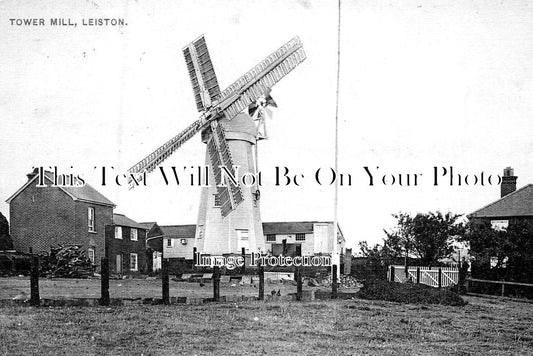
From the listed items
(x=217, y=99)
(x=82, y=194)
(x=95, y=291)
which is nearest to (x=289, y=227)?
(x=82, y=194)

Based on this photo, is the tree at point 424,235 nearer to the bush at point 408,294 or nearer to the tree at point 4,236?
the bush at point 408,294

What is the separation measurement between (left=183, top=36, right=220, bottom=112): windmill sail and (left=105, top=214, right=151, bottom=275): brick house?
503 inches

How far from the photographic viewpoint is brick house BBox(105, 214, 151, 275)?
3909 centimetres

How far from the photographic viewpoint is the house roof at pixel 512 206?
29.5 metres

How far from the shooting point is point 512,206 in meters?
30.2

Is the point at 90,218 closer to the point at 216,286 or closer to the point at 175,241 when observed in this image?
the point at 216,286

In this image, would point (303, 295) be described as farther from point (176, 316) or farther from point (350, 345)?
point (350, 345)

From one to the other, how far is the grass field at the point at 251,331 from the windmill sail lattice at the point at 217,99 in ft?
48.1

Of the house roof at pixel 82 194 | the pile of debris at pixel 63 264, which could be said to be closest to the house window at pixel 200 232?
the pile of debris at pixel 63 264

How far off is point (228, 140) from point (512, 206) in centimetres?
1506

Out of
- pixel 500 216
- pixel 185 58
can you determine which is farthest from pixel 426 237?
pixel 185 58

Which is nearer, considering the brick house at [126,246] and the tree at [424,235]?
the tree at [424,235]

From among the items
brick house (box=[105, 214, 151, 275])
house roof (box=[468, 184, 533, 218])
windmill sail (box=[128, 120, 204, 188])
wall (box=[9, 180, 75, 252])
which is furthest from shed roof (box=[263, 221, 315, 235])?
windmill sail (box=[128, 120, 204, 188])

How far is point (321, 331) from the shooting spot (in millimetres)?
10375
